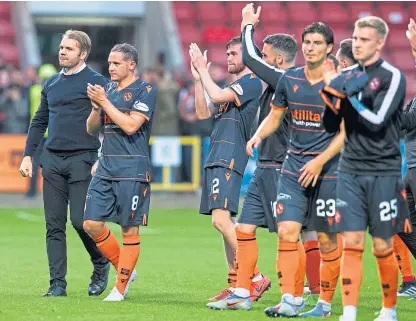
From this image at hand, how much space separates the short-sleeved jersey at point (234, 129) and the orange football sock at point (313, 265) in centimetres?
90

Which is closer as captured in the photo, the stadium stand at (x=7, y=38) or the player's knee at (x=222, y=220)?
the player's knee at (x=222, y=220)

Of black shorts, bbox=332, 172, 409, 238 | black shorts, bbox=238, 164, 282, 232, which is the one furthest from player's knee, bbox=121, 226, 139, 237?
black shorts, bbox=332, 172, 409, 238

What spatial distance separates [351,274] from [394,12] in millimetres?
21140

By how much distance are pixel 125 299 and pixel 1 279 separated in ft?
6.35

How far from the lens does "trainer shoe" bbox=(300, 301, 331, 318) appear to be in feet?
26.1

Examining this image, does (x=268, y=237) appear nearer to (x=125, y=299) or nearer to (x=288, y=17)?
(x=125, y=299)

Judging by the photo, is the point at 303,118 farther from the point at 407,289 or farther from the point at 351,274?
the point at 407,289

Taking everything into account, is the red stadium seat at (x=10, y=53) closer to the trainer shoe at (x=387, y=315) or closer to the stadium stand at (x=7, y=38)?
the stadium stand at (x=7, y=38)

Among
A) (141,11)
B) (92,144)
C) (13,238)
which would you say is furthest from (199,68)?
(141,11)

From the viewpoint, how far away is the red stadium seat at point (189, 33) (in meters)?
26.9

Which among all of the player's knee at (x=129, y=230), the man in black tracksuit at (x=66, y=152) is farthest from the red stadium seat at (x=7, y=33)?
the player's knee at (x=129, y=230)

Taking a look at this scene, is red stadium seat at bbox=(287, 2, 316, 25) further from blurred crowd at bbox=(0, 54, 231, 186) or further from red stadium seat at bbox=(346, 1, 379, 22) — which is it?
blurred crowd at bbox=(0, 54, 231, 186)

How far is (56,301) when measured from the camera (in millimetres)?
8828

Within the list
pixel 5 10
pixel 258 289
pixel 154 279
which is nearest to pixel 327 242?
pixel 258 289
